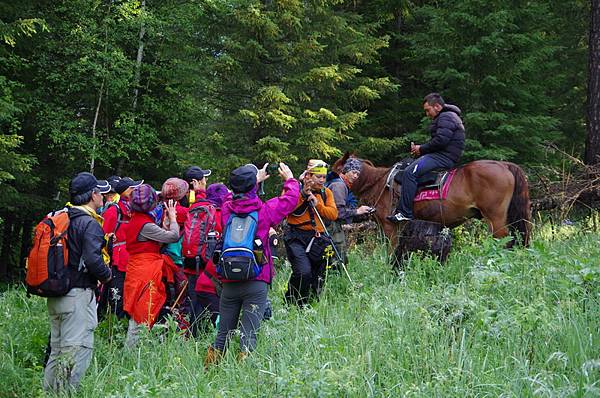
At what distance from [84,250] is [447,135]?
18.4 feet

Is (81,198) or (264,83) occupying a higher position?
(264,83)

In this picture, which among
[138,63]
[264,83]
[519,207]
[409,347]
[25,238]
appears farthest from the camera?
[25,238]

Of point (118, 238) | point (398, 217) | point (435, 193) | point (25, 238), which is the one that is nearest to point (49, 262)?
point (118, 238)

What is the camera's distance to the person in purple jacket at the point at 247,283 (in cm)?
567

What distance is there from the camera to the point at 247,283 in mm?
5711

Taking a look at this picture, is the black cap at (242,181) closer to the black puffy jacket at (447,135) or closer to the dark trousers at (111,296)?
the dark trousers at (111,296)

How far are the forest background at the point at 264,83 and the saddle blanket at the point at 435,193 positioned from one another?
4881 millimetres

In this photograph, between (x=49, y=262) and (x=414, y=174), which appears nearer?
(x=49, y=262)

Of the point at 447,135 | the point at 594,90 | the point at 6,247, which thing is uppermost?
the point at 594,90

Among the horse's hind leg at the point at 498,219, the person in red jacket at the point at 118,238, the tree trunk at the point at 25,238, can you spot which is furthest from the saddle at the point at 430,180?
the tree trunk at the point at 25,238

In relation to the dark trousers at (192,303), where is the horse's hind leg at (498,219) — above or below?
above

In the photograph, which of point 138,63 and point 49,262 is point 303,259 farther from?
point 138,63

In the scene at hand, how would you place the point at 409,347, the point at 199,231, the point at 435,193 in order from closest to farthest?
the point at 409,347 < the point at 199,231 < the point at 435,193

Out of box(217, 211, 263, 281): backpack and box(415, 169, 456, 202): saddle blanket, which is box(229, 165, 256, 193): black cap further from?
box(415, 169, 456, 202): saddle blanket
